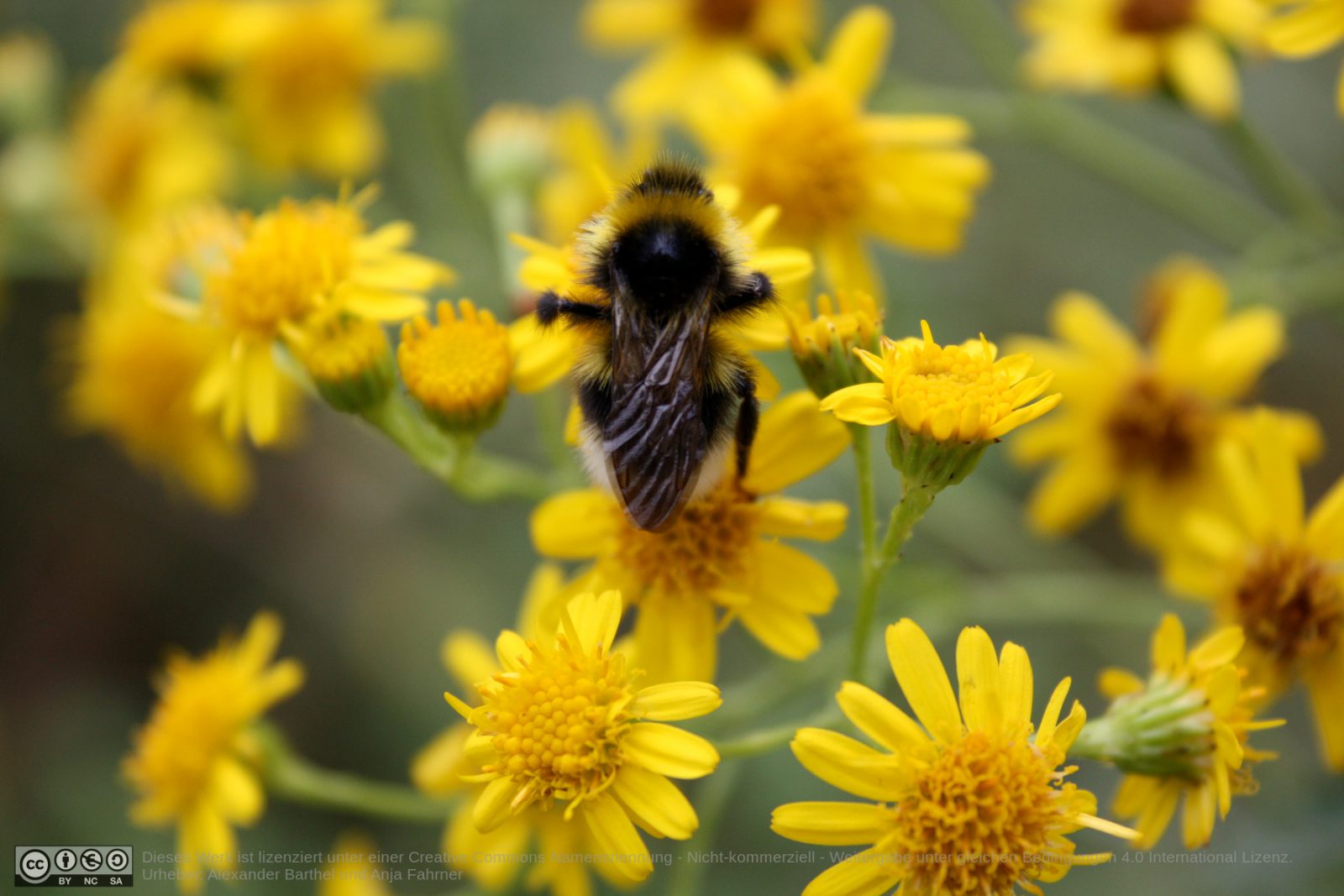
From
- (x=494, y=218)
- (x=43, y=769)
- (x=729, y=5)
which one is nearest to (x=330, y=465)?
(x=43, y=769)

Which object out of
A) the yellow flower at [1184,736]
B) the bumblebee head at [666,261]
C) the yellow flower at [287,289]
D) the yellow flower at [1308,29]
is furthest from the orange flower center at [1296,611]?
the yellow flower at [287,289]

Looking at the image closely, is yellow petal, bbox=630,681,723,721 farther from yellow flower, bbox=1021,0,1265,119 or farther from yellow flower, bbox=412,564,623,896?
yellow flower, bbox=1021,0,1265,119

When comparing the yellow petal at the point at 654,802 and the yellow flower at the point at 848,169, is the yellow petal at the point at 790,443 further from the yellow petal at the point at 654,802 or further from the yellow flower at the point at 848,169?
the yellow flower at the point at 848,169

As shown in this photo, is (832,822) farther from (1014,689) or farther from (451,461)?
(451,461)

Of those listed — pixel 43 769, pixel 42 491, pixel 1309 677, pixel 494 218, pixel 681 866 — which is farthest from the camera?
pixel 42 491

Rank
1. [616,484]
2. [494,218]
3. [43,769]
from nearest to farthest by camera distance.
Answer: [616,484] < [494,218] < [43,769]

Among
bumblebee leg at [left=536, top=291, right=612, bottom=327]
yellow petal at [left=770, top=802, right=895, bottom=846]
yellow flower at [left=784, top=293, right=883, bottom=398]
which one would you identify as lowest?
yellow petal at [left=770, top=802, right=895, bottom=846]

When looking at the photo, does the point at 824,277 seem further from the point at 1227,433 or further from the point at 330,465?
the point at 330,465

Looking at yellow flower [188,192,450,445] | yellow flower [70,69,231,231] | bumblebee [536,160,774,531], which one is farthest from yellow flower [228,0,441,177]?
bumblebee [536,160,774,531]
